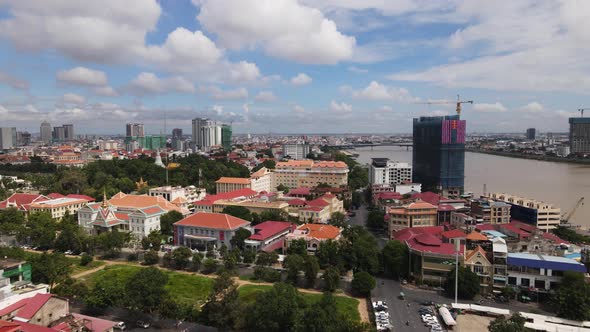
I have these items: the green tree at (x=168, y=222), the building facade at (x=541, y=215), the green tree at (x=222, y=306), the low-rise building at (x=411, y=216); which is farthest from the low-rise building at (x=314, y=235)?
the building facade at (x=541, y=215)

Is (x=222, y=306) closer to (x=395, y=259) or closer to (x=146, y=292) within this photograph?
(x=146, y=292)

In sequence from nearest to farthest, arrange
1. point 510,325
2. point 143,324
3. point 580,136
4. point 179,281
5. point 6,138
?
point 510,325 → point 143,324 → point 179,281 → point 580,136 → point 6,138

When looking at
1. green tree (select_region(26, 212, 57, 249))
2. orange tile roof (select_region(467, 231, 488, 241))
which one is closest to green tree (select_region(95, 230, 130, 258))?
green tree (select_region(26, 212, 57, 249))

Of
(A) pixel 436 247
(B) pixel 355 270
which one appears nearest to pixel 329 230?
(B) pixel 355 270

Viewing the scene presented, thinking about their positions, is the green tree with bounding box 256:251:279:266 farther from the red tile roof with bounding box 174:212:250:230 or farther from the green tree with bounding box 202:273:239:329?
the green tree with bounding box 202:273:239:329

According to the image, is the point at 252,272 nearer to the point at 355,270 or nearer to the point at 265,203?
the point at 355,270

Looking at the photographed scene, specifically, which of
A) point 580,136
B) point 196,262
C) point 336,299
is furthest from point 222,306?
point 580,136

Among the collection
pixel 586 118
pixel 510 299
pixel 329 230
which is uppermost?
pixel 586 118
